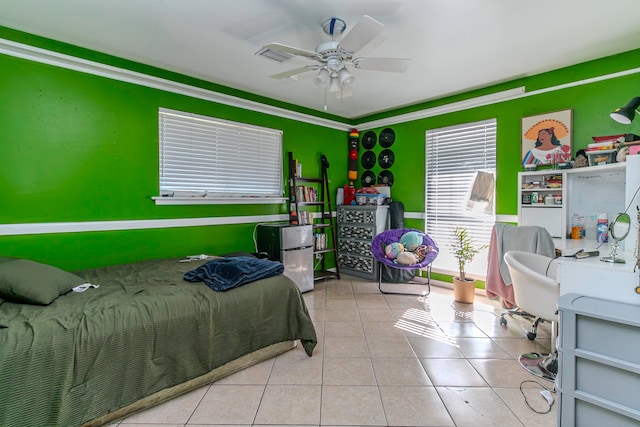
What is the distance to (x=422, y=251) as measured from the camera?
416 centimetres

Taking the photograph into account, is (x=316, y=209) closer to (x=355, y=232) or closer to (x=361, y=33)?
(x=355, y=232)

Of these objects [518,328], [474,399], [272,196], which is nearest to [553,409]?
[474,399]

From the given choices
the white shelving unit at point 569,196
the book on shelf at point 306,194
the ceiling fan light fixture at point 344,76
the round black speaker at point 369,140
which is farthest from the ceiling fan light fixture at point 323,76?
the round black speaker at point 369,140

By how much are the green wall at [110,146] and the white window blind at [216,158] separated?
141 millimetres

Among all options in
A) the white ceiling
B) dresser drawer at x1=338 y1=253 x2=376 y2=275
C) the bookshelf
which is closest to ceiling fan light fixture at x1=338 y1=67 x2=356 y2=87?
the white ceiling

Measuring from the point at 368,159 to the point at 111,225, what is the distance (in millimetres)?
3936

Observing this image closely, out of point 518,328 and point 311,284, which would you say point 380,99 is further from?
point 518,328

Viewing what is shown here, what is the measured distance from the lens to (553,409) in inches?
74.5

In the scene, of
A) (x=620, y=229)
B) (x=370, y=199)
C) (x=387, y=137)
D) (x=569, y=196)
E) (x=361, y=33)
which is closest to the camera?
(x=620, y=229)

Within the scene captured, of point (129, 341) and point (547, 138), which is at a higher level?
point (547, 138)

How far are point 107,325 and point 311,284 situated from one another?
285 cm

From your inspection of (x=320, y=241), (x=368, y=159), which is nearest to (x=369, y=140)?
(x=368, y=159)

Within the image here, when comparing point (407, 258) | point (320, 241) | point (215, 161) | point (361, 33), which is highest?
point (361, 33)

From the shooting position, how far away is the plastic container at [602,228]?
115 inches
